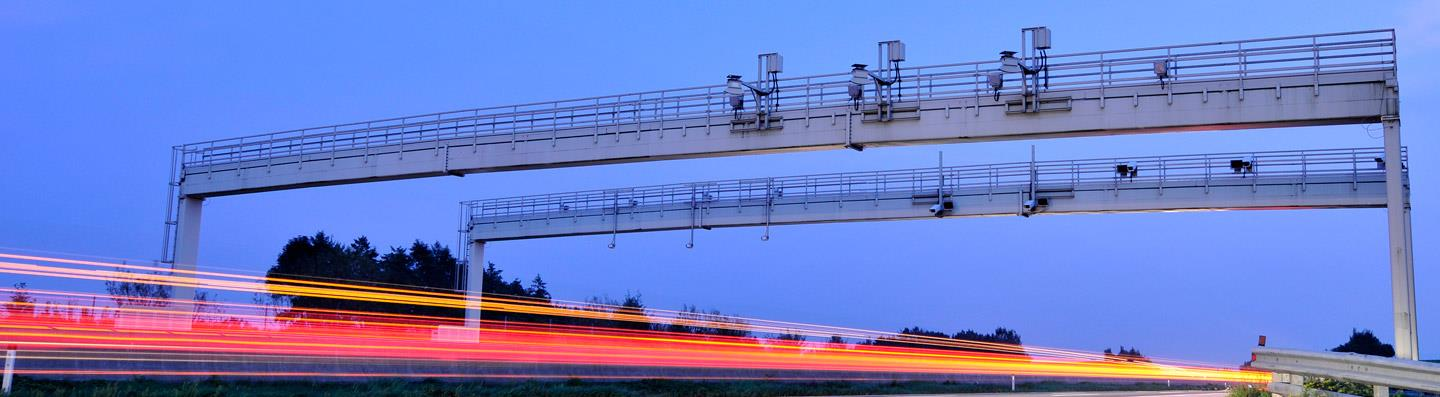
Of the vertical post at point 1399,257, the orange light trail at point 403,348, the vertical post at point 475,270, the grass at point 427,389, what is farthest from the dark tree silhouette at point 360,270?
the vertical post at point 1399,257

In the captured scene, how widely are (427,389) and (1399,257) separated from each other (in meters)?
16.1

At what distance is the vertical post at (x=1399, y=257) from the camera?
21422 mm

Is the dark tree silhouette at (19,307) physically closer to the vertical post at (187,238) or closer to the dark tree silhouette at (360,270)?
the vertical post at (187,238)

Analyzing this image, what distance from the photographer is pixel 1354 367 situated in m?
13.8

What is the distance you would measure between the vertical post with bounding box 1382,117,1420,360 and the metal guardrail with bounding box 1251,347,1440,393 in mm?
6415

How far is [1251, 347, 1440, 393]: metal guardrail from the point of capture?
12.5 meters

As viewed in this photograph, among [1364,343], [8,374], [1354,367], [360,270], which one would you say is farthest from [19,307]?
[1364,343]

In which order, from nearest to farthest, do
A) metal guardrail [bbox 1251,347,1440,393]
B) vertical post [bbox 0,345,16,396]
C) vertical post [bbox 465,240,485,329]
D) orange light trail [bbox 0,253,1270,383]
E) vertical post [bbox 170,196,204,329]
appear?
metal guardrail [bbox 1251,347,1440,393]
vertical post [bbox 0,345,16,396]
orange light trail [bbox 0,253,1270,383]
vertical post [bbox 170,196,204,329]
vertical post [bbox 465,240,485,329]

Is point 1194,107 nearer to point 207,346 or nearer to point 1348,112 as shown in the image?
point 1348,112

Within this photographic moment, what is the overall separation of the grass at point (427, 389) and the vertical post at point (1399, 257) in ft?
30.6

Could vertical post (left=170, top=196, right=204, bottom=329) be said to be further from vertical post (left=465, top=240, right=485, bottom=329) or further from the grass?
vertical post (left=465, top=240, right=485, bottom=329)

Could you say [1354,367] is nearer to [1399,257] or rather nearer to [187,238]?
[1399,257]

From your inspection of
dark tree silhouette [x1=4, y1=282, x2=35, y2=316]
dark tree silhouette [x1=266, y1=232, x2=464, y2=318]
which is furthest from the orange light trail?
dark tree silhouette [x1=266, y1=232, x2=464, y2=318]

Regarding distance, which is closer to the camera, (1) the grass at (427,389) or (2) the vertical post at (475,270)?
(1) the grass at (427,389)
